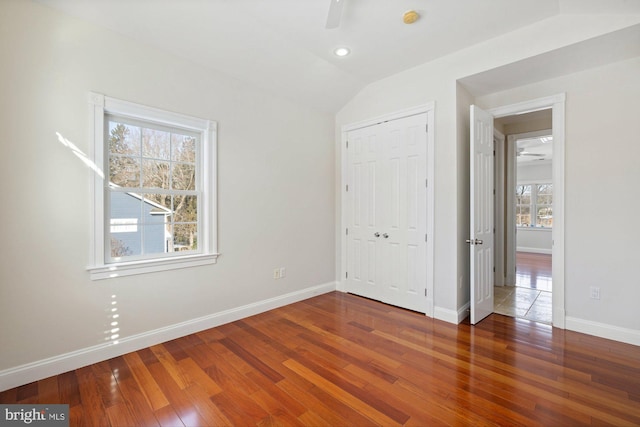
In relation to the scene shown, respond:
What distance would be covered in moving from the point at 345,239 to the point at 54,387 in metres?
3.38

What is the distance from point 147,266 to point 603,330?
4.45 meters

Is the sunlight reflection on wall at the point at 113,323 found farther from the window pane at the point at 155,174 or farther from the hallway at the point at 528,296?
the hallway at the point at 528,296

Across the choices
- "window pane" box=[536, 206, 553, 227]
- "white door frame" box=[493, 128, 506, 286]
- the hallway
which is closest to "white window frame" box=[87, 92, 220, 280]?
the hallway

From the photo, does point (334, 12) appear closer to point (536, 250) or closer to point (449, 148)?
point (449, 148)

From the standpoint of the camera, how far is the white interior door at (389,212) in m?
3.54

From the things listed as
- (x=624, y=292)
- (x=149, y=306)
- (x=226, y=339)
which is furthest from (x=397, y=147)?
(x=149, y=306)

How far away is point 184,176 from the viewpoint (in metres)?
3.04

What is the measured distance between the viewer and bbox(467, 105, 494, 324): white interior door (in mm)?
3150

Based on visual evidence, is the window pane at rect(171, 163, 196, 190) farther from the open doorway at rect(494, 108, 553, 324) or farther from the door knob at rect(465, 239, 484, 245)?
the open doorway at rect(494, 108, 553, 324)

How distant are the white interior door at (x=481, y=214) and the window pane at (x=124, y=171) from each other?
11.1 ft

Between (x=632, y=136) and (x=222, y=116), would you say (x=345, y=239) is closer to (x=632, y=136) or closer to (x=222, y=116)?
(x=222, y=116)

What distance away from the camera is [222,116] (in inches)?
126

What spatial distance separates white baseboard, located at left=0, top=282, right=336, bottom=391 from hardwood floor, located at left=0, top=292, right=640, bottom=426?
0.21 feet

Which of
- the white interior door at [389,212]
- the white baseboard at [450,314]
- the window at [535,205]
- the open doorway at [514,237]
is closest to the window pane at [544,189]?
the window at [535,205]
